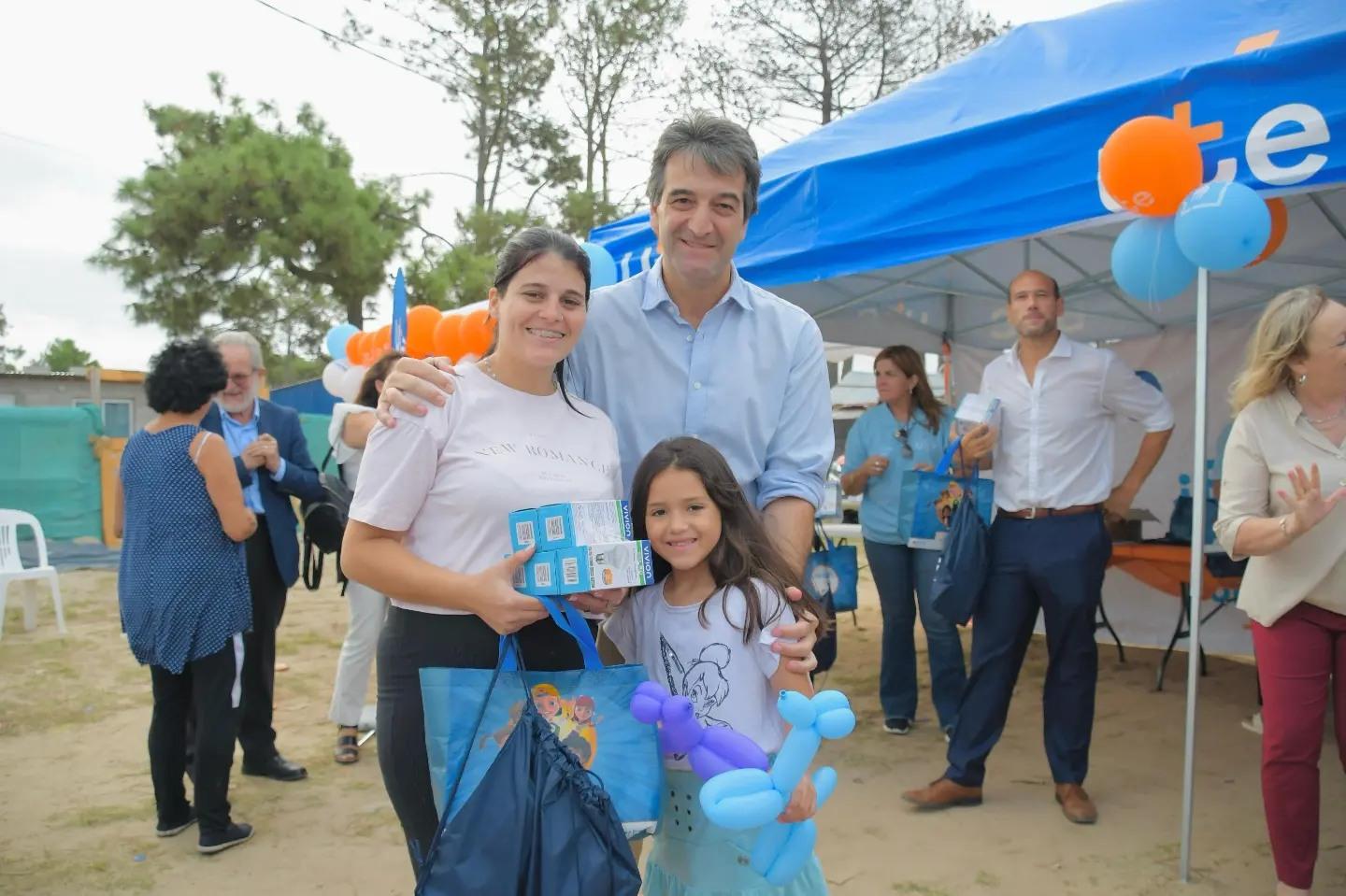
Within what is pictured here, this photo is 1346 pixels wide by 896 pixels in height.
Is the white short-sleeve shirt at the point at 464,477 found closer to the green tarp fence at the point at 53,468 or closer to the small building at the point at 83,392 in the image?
the green tarp fence at the point at 53,468

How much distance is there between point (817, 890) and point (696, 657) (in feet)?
1.65

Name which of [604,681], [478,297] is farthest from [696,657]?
[478,297]

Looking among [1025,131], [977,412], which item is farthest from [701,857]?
[1025,131]

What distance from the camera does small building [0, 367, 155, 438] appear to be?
17.4m

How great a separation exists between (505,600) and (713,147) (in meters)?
0.93

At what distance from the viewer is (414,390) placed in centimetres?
164

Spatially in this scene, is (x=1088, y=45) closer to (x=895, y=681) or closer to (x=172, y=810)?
(x=895, y=681)

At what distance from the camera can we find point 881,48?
17.6 meters

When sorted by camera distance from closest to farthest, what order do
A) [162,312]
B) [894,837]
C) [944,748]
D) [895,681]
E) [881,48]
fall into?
[894,837]
[944,748]
[895,681]
[881,48]
[162,312]

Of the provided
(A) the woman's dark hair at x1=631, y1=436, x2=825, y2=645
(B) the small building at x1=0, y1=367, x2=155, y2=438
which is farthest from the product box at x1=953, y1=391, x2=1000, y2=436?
(B) the small building at x1=0, y1=367, x2=155, y2=438

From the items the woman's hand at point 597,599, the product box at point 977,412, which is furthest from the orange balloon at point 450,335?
the woman's hand at point 597,599

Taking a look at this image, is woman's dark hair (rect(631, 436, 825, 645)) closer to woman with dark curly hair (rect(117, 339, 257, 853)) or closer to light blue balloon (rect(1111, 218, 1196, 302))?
light blue balloon (rect(1111, 218, 1196, 302))

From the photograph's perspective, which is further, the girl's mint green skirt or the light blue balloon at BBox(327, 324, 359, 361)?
the light blue balloon at BBox(327, 324, 359, 361)

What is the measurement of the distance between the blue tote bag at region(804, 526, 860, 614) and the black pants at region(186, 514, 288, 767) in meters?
2.46
